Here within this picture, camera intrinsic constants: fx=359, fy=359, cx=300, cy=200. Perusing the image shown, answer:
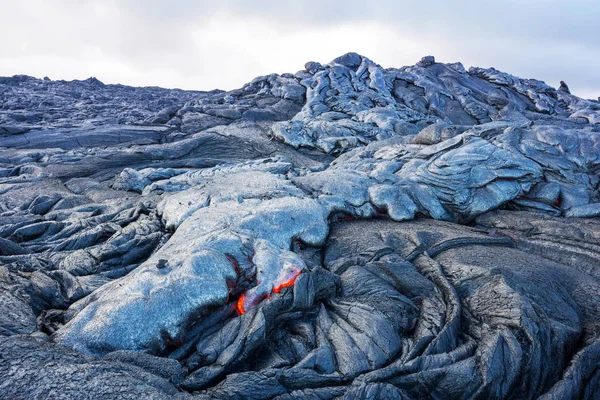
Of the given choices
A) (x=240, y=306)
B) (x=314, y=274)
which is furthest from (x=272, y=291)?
(x=314, y=274)

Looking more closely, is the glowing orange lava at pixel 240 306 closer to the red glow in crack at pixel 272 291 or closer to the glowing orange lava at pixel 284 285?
the red glow in crack at pixel 272 291

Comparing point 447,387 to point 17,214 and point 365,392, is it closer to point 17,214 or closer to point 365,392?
point 365,392

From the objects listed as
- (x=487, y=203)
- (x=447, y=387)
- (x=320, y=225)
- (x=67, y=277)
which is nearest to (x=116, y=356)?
(x=67, y=277)

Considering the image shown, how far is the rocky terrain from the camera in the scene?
4426 mm

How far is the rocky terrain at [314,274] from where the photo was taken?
443 centimetres

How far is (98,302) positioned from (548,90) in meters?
36.0

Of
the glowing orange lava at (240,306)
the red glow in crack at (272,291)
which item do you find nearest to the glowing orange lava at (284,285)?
the red glow in crack at (272,291)

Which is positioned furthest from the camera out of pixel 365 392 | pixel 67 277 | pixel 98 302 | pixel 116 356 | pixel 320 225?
pixel 320 225

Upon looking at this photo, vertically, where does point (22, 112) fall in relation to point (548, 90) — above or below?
below

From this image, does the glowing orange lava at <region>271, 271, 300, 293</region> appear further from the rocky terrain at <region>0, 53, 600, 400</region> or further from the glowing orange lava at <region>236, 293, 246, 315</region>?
the glowing orange lava at <region>236, 293, 246, 315</region>

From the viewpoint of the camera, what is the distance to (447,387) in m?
4.32

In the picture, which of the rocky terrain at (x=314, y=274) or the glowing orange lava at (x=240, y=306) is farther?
the glowing orange lava at (x=240, y=306)

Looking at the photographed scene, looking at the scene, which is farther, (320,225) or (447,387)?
(320,225)

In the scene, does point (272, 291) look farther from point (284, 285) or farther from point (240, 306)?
point (240, 306)
